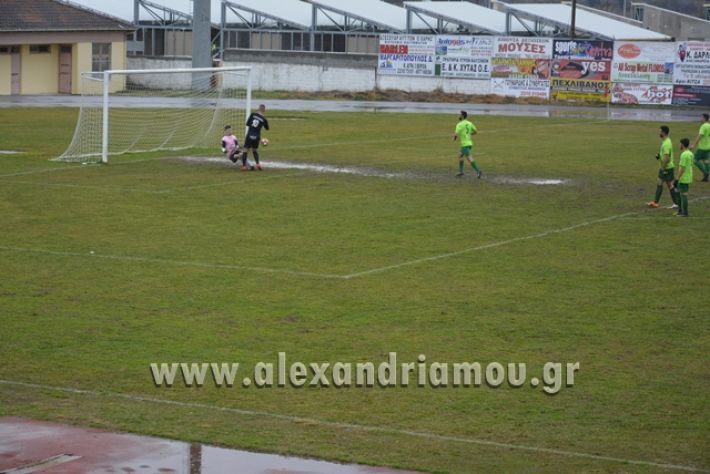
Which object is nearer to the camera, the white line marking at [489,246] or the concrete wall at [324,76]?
the white line marking at [489,246]

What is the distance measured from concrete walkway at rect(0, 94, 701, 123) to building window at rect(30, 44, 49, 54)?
10.7 ft

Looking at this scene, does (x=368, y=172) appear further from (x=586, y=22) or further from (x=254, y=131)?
(x=586, y=22)

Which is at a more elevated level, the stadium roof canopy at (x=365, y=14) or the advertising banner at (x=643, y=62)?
the stadium roof canopy at (x=365, y=14)

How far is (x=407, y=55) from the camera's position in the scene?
218ft

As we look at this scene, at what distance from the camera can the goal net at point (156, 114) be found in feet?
121

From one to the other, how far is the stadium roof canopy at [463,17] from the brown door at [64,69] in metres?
21.0

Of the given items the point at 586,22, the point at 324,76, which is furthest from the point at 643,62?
the point at 586,22

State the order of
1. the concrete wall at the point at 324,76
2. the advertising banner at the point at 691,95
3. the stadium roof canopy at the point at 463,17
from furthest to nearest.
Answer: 1. the stadium roof canopy at the point at 463,17
2. the concrete wall at the point at 324,76
3. the advertising banner at the point at 691,95

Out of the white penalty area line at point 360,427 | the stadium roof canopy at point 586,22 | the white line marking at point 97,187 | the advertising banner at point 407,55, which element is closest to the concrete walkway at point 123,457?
the white penalty area line at point 360,427

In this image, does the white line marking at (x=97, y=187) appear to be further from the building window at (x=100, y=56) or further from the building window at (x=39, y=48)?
the building window at (x=100, y=56)

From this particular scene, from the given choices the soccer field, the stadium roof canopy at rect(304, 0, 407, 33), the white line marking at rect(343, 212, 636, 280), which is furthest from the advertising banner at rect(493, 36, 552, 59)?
the white line marking at rect(343, 212, 636, 280)

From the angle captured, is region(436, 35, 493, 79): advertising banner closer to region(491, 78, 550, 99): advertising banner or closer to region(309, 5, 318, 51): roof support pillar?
region(491, 78, 550, 99): advertising banner

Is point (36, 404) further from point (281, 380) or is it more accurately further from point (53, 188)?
point (53, 188)

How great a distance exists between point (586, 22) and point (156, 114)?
38651 mm
